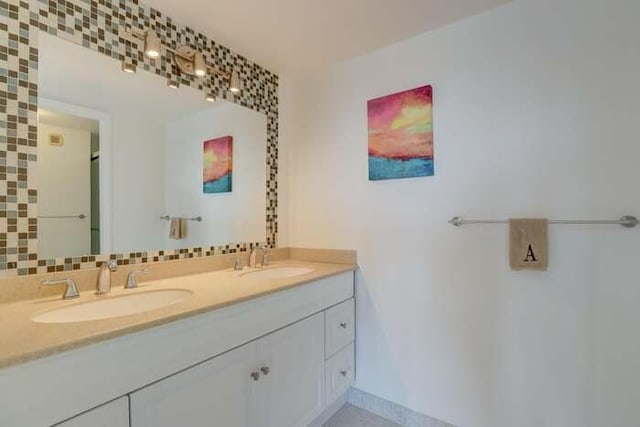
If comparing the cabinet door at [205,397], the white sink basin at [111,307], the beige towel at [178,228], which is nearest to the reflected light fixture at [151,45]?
the beige towel at [178,228]

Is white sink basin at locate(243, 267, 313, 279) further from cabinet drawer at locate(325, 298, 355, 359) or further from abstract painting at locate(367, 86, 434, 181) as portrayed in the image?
abstract painting at locate(367, 86, 434, 181)

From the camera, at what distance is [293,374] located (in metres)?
1.48

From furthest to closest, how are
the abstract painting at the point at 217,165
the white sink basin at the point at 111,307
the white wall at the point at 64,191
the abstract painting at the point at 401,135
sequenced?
the abstract painting at the point at 217,165, the abstract painting at the point at 401,135, the white wall at the point at 64,191, the white sink basin at the point at 111,307

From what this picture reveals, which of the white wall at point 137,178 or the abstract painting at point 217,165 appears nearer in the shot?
the white wall at point 137,178

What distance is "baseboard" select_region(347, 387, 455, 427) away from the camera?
5.63ft

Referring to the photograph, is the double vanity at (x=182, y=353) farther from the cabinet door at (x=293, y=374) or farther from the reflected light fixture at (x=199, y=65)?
the reflected light fixture at (x=199, y=65)

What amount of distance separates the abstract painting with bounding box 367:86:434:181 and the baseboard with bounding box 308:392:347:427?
1393 mm

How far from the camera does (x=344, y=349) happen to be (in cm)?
186

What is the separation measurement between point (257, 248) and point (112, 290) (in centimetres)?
87

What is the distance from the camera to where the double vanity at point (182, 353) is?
756mm

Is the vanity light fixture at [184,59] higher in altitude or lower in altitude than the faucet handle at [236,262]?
higher

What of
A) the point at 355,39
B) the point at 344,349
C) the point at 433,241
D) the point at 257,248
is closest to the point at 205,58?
the point at 355,39

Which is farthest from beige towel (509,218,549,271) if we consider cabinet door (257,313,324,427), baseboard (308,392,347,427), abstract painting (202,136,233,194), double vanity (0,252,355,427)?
abstract painting (202,136,233,194)

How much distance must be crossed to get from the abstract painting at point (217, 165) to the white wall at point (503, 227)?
Result: 0.72 meters
